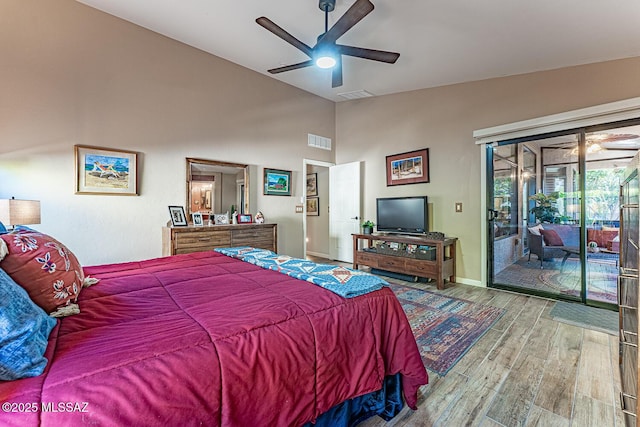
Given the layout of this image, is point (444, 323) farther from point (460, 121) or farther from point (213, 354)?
point (460, 121)

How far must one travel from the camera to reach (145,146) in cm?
343

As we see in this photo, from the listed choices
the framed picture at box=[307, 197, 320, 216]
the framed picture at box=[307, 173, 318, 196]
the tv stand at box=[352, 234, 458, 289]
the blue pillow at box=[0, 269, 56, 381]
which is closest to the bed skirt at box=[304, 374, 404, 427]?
the blue pillow at box=[0, 269, 56, 381]

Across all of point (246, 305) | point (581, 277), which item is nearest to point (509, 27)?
point (581, 277)

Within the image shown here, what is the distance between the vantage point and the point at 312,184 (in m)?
6.57

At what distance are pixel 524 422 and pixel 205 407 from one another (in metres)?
1.66

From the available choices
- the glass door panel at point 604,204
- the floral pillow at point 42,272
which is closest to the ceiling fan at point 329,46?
the floral pillow at point 42,272

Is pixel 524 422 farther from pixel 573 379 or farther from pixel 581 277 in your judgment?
pixel 581 277

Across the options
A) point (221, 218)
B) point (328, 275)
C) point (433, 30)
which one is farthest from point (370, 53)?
point (221, 218)

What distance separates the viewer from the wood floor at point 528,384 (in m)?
1.52

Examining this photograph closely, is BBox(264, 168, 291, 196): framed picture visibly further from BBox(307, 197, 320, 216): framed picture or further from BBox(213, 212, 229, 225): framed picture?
BBox(307, 197, 320, 216): framed picture

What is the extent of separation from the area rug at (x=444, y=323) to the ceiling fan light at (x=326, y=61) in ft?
8.67

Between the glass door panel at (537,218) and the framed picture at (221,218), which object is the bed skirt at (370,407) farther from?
the framed picture at (221,218)

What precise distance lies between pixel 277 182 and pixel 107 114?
241cm

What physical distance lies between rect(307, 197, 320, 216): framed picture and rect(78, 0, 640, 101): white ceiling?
3128 millimetres
